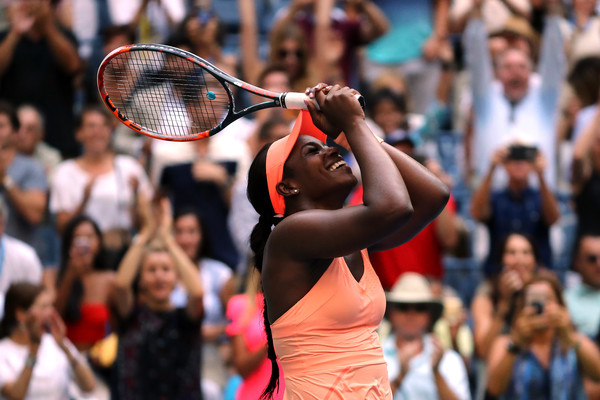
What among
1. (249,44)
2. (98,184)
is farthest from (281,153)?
(249,44)

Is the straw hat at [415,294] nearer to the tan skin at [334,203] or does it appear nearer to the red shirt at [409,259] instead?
the red shirt at [409,259]

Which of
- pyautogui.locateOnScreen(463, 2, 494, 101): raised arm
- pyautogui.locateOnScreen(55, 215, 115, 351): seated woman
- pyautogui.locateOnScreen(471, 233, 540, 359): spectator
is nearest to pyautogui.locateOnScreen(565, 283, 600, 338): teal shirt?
pyautogui.locateOnScreen(471, 233, 540, 359): spectator

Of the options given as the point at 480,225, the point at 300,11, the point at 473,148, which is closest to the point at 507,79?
the point at 473,148

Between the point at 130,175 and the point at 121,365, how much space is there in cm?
170

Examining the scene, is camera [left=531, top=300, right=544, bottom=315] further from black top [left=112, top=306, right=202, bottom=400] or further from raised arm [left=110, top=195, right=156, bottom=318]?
raised arm [left=110, top=195, right=156, bottom=318]

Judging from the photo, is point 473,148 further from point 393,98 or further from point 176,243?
point 176,243

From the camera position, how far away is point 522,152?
6602 millimetres

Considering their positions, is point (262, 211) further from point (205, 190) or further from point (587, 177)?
point (587, 177)

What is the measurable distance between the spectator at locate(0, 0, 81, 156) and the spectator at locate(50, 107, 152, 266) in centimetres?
63

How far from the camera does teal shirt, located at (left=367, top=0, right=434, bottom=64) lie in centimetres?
902

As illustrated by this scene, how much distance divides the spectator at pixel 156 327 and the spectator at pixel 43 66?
2.10m

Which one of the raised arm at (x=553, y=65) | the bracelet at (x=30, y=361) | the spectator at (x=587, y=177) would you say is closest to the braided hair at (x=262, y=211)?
the bracelet at (x=30, y=361)

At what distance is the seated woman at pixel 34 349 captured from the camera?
18.1ft

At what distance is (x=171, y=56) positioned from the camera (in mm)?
3695
